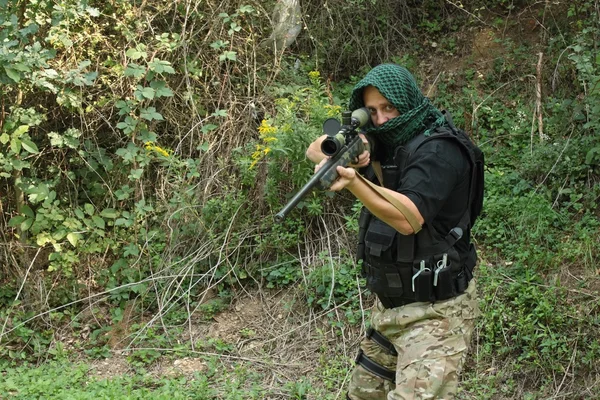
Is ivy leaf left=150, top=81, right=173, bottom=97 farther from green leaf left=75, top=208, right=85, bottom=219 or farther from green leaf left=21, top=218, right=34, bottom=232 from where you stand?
green leaf left=21, top=218, right=34, bottom=232

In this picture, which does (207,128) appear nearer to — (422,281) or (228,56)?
(228,56)

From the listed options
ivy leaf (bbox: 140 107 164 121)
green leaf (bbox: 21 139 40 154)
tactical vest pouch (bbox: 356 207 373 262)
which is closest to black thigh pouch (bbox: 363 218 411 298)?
tactical vest pouch (bbox: 356 207 373 262)

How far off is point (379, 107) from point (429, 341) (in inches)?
40.4

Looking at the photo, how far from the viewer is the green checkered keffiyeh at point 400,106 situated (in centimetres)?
301

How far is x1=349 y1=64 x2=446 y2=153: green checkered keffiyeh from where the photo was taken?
301 centimetres

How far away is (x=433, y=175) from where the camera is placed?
2.86 m

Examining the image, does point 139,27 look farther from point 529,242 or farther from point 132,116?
point 529,242

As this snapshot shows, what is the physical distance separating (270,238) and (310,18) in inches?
103

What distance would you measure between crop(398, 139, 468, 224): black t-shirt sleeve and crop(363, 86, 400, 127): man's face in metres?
0.23

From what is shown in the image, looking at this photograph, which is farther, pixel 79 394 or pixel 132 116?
pixel 132 116

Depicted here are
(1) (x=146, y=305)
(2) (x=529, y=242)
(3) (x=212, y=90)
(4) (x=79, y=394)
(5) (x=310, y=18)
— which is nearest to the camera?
(4) (x=79, y=394)

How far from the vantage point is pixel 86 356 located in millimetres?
5543

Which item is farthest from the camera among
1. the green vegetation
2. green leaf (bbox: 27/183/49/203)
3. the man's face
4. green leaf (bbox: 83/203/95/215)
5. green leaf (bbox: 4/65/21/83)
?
green leaf (bbox: 83/203/95/215)

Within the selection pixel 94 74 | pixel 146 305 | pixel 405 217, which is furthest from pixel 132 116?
pixel 405 217
